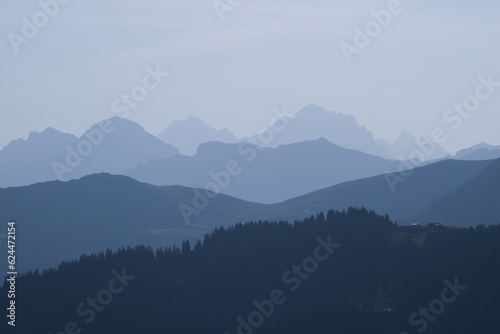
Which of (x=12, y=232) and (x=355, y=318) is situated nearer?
(x=12, y=232)

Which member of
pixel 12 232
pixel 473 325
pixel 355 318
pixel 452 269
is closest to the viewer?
pixel 12 232

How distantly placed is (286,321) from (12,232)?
69.8 m

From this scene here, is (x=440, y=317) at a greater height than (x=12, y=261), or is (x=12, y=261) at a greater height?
(x=12, y=261)

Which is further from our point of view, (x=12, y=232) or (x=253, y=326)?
(x=253, y=326)

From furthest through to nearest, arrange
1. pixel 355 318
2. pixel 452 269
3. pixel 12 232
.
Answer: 1. pixel 452 269
2. pixel 355 318
3. pixel 12 232

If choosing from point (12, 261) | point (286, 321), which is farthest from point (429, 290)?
point (12, 261)

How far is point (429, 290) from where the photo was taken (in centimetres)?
18562

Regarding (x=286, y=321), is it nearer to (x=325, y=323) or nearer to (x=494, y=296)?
(x=325, y=323)

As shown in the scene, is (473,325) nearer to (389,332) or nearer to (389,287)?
(389,332)

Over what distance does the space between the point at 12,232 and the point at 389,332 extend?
81.2 m

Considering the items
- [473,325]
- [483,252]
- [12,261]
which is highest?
[12,261]

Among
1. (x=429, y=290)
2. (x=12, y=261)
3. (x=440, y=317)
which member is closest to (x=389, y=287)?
(x=429, y=290)

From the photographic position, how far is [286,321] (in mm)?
188750

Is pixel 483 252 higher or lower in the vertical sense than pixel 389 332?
higher
